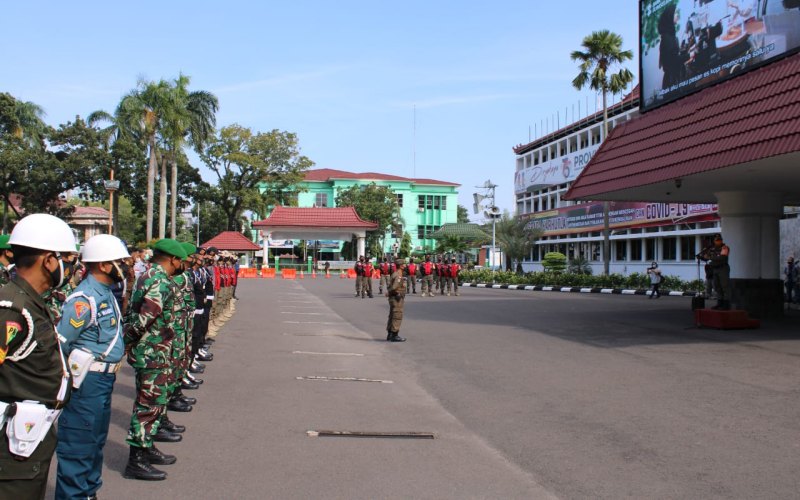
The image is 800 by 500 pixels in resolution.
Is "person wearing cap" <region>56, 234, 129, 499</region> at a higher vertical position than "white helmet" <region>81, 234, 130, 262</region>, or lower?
lower

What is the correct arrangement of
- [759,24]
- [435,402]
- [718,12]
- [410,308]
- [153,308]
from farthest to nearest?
[410,308] → [718,12] → [759,24] → [435,402] → [153,308]

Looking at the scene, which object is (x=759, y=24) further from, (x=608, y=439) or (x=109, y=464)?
(x=109, y=464)

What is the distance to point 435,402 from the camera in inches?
341

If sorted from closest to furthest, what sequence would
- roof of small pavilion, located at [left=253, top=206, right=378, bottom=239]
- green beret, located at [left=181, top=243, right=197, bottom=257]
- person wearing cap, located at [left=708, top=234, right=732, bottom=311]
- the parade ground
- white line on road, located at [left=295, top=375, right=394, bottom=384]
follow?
1. the parade ground
2. green beret, located at [left=181, top=243, right=197, bottom=257]
3. white line on road, located at [left=295, top=375, right=394, bottom=384]
4. person wearing cap, located at [left=708, top=234, right=732, bottom=311]
5. roof of small pavilion, located at [left=253, top=206, right=378, bottom=239]

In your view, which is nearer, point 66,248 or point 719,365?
point 66,248

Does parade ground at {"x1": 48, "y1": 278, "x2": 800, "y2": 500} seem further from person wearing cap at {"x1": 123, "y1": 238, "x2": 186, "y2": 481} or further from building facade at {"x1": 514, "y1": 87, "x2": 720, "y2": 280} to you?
building facade at {"x1": 514, "y1": 87, "x2": 720, "y2": 280}

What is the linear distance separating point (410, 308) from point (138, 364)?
18.2m

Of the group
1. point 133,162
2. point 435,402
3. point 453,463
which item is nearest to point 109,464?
point 453,463

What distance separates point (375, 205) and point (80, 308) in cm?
7566

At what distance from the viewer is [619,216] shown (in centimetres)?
4969

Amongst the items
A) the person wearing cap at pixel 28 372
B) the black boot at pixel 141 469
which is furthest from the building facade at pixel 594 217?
the person wearing cap at pixel 28 372

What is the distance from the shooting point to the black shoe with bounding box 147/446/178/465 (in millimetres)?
5715

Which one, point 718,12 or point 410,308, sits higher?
point 718,12

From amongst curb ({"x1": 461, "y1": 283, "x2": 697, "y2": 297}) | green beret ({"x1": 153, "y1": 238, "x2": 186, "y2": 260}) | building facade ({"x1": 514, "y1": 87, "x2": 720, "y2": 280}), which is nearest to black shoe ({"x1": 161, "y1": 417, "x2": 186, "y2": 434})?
green beret ({"x1": 153, "y1": 238, "x2": 186, "y2": 260})
